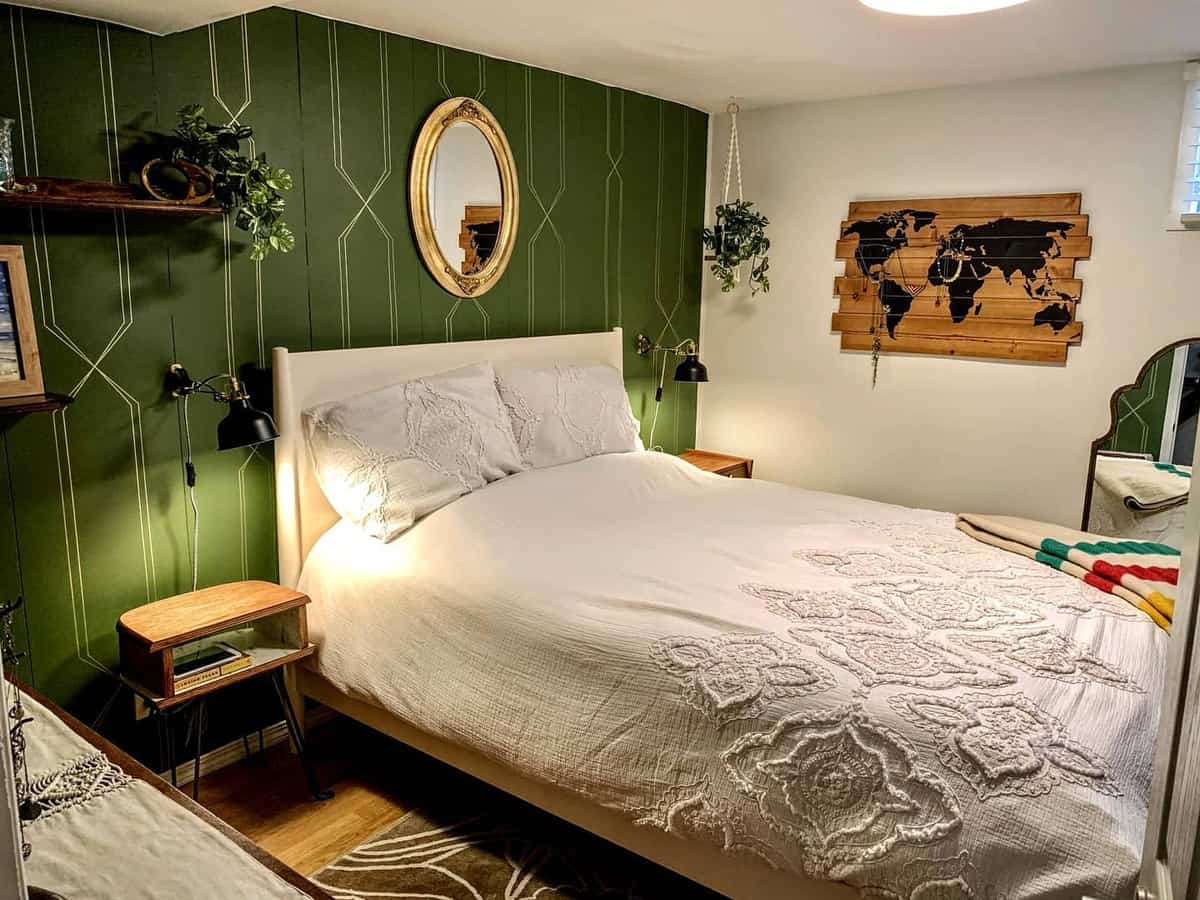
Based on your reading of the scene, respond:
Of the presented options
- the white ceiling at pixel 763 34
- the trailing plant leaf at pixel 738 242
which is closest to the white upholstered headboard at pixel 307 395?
the white ceiling at pixel 763 34

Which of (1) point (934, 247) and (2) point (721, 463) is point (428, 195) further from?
(1) point (934, 247)

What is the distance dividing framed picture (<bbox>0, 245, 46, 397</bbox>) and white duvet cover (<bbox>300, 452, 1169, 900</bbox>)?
942 mm

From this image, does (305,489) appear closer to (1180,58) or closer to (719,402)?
(719,402)

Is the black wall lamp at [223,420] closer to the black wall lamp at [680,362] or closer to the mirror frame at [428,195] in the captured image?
the mirror frame at [428,195]

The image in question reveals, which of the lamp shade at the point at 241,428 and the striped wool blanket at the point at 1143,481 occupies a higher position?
the lamp shade at the point at 241,428

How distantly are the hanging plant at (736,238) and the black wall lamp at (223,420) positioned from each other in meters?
2.35

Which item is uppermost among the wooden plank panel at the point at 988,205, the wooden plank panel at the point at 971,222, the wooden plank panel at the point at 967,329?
the wooden plank panel at the point at 988,205

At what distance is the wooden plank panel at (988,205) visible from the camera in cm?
354

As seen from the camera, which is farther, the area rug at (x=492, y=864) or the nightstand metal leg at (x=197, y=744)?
the nightstand metal leg at (x=197, y=744)

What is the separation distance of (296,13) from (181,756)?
7.38ft

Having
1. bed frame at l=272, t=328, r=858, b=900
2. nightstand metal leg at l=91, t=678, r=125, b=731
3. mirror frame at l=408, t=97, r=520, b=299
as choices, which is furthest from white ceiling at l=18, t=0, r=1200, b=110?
nightstand metal leg at l=91, t=678, r=125, b=731

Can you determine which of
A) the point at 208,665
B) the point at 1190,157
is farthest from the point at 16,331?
the point at 1190,157

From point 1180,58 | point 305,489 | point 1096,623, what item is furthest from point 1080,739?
point 1180,58

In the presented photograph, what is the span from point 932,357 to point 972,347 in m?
0.18
